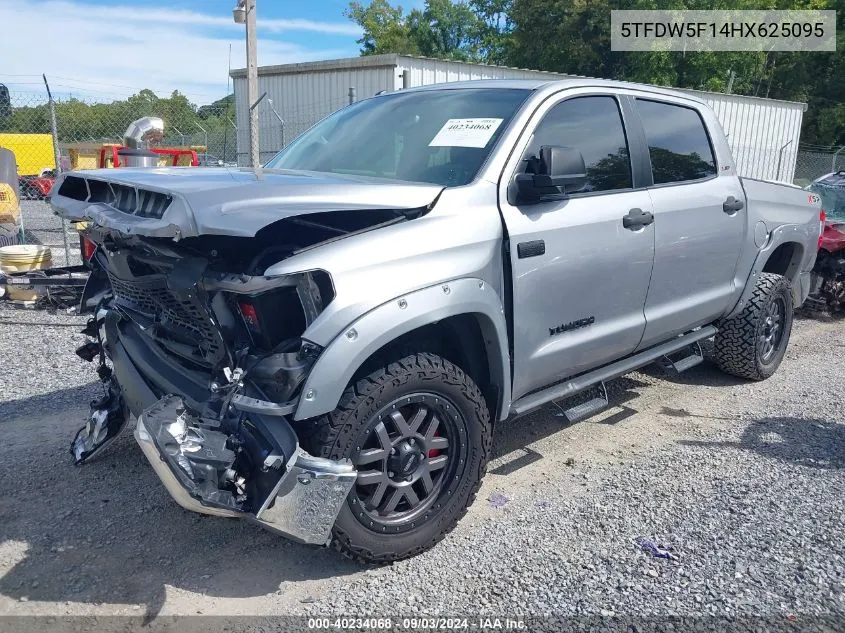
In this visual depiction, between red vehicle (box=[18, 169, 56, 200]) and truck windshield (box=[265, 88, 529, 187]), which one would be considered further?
red vehicle (box=[18, 169, 56, 200])

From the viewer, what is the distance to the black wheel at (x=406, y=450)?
2.73 meters

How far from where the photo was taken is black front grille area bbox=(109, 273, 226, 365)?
2.71 m

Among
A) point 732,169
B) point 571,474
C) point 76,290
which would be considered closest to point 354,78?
point 76,290

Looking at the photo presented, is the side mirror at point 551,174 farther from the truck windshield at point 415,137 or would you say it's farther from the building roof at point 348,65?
the building roof at point 348,65

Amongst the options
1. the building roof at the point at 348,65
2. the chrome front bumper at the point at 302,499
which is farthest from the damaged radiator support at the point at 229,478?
the building roof at the point at 348,65

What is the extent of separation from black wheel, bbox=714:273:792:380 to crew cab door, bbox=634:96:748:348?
40 centimetres

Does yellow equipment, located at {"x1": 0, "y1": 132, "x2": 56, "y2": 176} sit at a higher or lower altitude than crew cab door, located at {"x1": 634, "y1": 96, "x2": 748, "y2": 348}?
higher

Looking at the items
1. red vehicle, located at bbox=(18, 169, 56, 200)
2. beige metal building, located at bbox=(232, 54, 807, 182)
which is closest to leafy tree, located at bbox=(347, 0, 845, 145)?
beige metal building, located at bbox=(232, 54, 807, 182)

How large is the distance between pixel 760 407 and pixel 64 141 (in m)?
19.9

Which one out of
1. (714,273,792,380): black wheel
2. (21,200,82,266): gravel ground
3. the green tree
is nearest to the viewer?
(714,273,792,380): black wheel

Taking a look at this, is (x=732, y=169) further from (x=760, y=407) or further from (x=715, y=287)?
(x=760, y=407)

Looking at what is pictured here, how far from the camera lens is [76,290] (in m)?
7.25

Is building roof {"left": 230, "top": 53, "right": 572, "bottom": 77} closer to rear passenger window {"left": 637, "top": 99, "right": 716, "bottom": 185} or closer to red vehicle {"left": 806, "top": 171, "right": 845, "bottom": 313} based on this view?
red vehicle {"left": 806, "top": 171, "right": 845, "bottom": 313}

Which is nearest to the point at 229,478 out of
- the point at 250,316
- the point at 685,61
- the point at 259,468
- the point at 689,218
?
the point at 259,468
